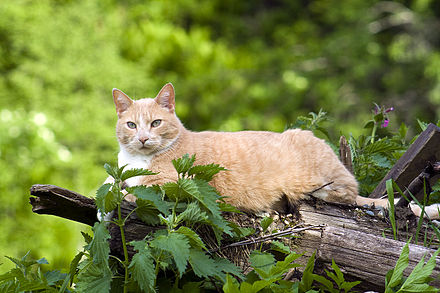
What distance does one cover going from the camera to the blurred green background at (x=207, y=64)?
604 centimetres

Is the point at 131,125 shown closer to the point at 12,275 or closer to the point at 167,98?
the point at 167,98

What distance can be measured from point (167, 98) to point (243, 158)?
19.1 inches

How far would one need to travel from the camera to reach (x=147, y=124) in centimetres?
226

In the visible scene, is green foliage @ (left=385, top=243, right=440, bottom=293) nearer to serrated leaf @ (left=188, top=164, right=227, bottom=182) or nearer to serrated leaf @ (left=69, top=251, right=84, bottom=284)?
serrated leaf @ (left=188, top=164, right=227, bottom=182)

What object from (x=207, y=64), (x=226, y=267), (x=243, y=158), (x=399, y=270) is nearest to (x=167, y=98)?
(x=243, y=158)

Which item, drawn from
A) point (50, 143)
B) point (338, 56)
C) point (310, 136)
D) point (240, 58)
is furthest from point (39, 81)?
point (310, 136)

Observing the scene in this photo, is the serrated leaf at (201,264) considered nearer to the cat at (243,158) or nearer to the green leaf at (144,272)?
the green leaf at (144,272)

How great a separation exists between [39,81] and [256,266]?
209 inches

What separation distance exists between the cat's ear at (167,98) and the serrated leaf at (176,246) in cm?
100

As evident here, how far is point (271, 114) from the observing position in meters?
6.79

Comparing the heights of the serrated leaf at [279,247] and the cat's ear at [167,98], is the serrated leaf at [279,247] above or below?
below

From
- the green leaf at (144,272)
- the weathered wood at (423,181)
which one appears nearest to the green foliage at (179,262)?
the green leaf at (144,272)

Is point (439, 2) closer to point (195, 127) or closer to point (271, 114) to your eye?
point (271, 114)

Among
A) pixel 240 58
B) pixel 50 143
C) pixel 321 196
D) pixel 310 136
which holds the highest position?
pixel 240 58
